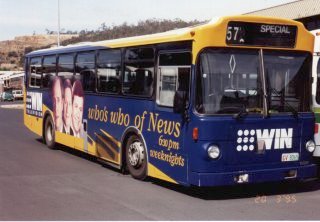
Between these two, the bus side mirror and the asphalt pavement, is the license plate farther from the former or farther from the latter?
→ the bus side mirror

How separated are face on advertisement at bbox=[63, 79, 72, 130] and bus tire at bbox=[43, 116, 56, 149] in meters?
1.21

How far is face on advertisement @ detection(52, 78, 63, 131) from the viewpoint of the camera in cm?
1470

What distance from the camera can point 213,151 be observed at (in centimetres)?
845

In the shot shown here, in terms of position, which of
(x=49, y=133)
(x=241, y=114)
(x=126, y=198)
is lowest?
(x=126, y=198)

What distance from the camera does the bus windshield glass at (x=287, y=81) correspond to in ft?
29.3

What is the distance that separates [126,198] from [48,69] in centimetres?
779

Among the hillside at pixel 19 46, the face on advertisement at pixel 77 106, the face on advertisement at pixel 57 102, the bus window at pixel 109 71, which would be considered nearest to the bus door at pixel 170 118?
the bus window at pixel 109 71

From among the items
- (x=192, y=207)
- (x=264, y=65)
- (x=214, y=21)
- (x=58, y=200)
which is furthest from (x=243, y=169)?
(x=58, y=200)

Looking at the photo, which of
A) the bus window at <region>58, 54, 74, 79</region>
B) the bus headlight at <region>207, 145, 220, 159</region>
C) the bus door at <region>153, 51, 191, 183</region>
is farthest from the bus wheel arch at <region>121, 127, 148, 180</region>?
the bus window at <region>58, 54, 74, 79</region>

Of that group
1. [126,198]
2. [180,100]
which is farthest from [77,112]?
[180,100]

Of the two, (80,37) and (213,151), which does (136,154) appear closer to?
(213,151)

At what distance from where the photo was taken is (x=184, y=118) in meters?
8.73

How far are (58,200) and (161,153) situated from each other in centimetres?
190

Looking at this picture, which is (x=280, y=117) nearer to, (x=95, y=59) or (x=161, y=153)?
(x=161, y=153)
